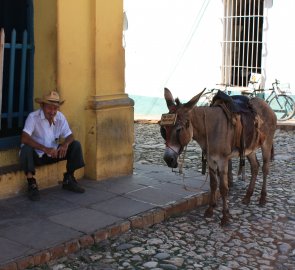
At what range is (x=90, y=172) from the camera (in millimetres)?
6941

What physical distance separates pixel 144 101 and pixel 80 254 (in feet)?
35.0

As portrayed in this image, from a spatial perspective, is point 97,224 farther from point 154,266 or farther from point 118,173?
point 118,173

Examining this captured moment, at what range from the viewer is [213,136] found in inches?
227

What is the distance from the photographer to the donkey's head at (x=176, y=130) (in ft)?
17.1

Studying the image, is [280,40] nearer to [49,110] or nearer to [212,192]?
[212,192]

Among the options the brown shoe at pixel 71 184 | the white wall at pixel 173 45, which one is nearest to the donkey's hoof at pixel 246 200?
the brown shoe at pixel 71 184

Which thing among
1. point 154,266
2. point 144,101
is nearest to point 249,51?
point 144,101

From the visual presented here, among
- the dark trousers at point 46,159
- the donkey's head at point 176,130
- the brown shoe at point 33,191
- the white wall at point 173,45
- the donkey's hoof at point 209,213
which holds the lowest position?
the donkey's hoof at point 209,213

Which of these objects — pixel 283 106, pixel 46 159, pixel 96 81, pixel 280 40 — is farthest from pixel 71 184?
pixel 283 106

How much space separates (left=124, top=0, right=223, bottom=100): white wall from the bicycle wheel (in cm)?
163

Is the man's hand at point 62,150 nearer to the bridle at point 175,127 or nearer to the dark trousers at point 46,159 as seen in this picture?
the dark trousers at point 46,159

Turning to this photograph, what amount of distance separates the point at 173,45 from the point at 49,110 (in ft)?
28.9

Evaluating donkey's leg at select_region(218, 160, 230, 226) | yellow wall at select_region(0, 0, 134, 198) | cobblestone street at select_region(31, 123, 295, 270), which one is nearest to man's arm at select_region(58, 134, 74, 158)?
yellow wall at select_region(0, 0, 134, 198)

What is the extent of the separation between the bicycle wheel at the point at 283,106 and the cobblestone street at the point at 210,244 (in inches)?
245
